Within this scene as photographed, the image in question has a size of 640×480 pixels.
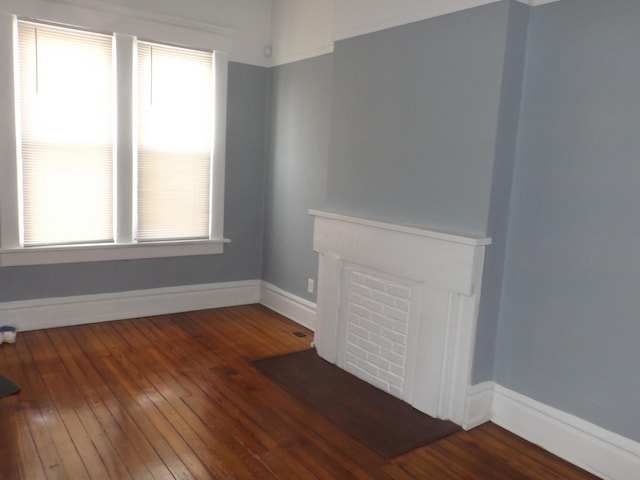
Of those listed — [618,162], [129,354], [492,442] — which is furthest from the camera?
[129,354]

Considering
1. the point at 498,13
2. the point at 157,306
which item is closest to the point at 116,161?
the point at 157,306

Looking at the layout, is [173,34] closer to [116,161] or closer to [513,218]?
[116,161]

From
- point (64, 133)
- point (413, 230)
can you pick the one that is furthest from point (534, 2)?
point (64, 133)

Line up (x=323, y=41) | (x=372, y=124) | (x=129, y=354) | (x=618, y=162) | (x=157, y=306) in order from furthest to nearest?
(x=157, y=306), (x=323, y=41), (x=129, y=354), (x=372, y=124), (x=618, y=162)

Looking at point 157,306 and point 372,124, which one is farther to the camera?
point 157,306

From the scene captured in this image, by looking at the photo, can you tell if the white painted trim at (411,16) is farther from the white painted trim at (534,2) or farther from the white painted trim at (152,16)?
the white painted trim at (152,16)

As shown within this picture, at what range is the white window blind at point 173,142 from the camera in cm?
404

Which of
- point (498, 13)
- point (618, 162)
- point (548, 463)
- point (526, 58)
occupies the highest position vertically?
point (498, 13)

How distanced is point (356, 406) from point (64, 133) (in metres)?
2.79

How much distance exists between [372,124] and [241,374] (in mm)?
1756

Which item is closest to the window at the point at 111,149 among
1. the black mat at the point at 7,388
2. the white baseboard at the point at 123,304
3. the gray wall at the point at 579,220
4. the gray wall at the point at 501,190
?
the white baseboard at the point at 123,304

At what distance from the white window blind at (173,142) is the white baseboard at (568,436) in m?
2.82

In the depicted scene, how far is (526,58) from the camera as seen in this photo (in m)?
2.54

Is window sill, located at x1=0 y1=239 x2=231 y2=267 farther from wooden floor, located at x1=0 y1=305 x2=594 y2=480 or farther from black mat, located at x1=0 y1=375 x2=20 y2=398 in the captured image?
black mat, located at x1=0 y1=375 x2=20 y2=398
